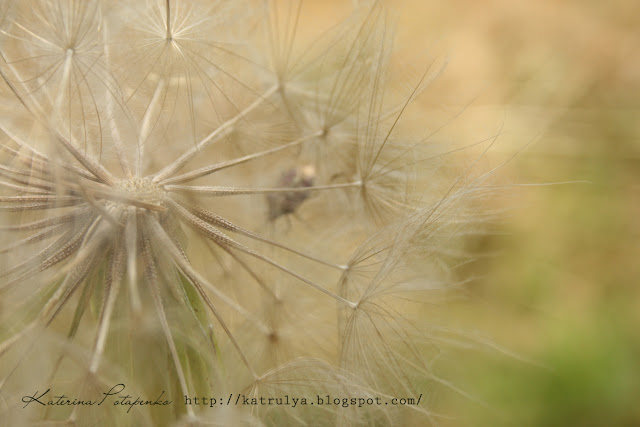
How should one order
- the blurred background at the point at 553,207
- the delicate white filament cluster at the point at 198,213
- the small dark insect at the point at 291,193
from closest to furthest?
the delicate white filament cluster at the point at 198,213 < the small dark insect at the point at 291,193 < the blurred background at the point at 553,207

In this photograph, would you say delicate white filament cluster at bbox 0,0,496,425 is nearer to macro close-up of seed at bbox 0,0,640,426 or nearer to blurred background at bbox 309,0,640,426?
macro close-up of seed at bbox 0,0,640,426

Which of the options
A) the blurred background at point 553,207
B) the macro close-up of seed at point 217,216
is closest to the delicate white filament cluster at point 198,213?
the macro close-up of seed at point 217,216

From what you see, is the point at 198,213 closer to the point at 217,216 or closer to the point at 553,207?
the point at 217,216

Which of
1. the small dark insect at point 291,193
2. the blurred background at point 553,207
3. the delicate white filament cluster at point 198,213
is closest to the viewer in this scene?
the delicate white filament cluster at point 198,213

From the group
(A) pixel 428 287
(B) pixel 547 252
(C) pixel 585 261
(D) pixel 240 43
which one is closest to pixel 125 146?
(D) pixel 240 43

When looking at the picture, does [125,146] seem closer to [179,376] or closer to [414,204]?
[179,376]

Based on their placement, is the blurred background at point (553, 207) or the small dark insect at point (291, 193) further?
the blurred background at point (553, 207)

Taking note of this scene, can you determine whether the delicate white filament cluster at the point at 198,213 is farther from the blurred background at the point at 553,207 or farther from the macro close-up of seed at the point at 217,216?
the blurred background at the point at 553,207

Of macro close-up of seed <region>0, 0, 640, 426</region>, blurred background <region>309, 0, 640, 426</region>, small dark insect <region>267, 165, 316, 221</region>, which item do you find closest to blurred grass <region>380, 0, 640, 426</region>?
blurred background <region>309, 0, 640, 426</region>
